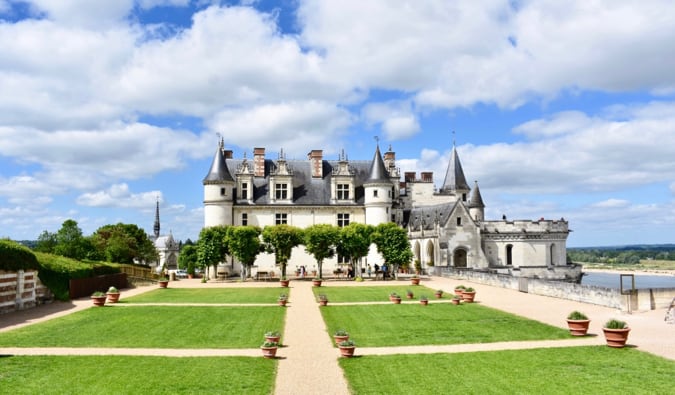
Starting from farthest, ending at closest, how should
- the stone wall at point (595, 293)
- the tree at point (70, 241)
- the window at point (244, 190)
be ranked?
1. the window at point (244, 190)
2. the tree at point (70, 241)
3. the stone wall at point (595, 293)

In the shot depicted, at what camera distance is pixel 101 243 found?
56.3 metres

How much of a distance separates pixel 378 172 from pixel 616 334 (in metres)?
35.7

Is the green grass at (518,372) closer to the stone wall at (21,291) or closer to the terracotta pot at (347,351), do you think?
the terracotta pot at (347,351)

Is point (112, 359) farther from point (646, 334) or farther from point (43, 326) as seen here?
point (646, 334)

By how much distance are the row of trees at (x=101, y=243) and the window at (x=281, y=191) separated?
17.5 metres

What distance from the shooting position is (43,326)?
19312 mm

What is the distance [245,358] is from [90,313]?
39.1 feet

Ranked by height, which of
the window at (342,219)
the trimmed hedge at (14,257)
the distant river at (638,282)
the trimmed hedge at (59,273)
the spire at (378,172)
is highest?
the spire at (378,172)

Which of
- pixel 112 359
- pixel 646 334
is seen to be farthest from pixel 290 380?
pixel 646 334

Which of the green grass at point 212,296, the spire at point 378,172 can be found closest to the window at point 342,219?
the spire at point 378,172

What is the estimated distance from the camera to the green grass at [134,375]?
1093 cm

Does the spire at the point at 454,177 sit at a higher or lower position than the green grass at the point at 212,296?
higher

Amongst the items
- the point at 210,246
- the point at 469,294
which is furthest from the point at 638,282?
the point at 469,294

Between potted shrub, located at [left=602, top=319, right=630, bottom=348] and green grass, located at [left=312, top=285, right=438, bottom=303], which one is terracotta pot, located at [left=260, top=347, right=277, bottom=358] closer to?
potted shrub, located at [left=602, top=319, right=630, bottom=348]
